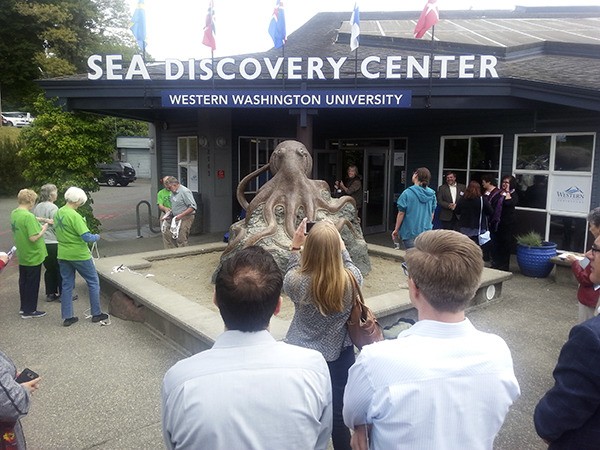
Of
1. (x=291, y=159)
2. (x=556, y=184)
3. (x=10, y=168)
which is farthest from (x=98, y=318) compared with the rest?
(x=10, y=168)

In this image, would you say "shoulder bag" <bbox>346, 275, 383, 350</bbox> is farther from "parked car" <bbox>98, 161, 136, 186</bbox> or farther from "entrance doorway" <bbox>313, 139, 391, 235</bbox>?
"parked car" <bbox>98, 161, 136, 186</bbox>

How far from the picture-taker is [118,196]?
83.9 feet

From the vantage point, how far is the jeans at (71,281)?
5.91 meters

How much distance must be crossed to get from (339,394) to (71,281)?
13.6 feet

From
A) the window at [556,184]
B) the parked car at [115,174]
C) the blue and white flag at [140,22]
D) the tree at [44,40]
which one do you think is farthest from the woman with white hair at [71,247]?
the tree at [44,40]

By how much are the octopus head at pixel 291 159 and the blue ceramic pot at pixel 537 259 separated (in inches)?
159

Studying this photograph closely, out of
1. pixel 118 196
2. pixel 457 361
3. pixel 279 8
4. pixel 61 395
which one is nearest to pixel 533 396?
pixel 457 361

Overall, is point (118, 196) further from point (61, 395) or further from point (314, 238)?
point (314, 238)

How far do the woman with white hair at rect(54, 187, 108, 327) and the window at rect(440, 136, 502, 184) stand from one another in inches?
327

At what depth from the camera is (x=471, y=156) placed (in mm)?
11414

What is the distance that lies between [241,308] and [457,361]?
754mm

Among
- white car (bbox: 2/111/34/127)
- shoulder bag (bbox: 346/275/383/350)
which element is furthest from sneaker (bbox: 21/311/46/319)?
white car (bbox: 2/111/34/127)

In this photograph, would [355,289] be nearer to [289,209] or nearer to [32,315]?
[289,209]

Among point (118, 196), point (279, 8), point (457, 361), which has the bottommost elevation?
point (118, 196)
